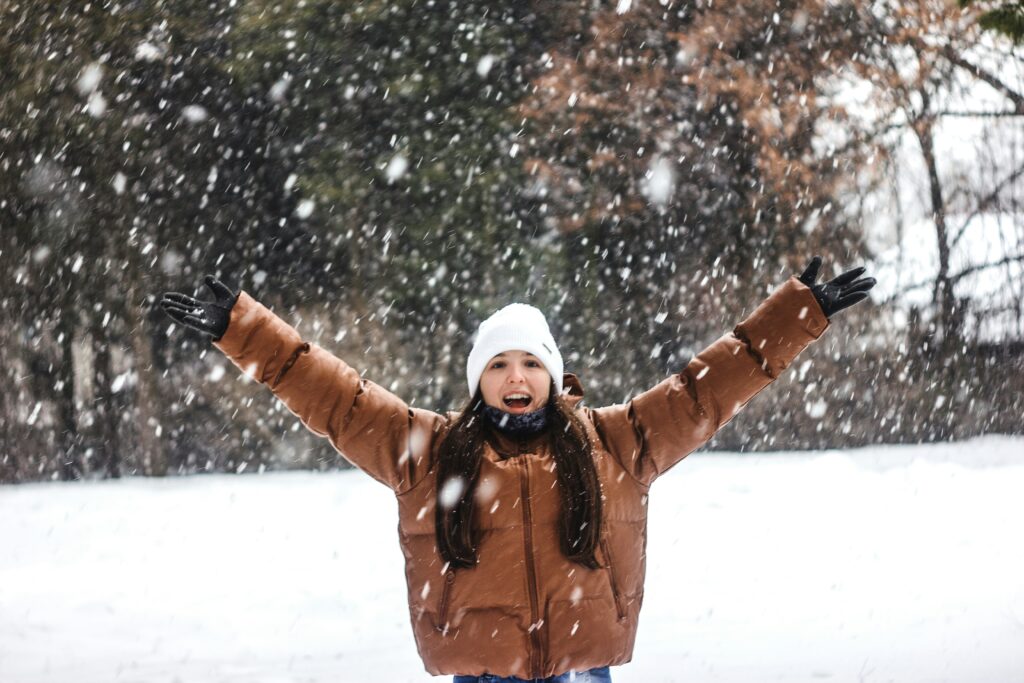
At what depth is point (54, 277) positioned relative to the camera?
743cm

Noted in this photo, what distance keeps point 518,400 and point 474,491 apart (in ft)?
0.78

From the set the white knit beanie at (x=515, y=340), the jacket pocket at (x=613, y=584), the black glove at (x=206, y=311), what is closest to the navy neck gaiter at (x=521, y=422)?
the white knit beanie at (x=515, y=340)

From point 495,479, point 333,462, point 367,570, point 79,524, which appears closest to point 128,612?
point 367,570

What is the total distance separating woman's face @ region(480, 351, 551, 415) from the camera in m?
2.11

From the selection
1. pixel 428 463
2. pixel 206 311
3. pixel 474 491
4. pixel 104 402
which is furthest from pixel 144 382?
pixel 474 491

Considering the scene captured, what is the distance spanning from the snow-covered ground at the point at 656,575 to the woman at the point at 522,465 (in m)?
1.99

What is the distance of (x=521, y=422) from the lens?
6.95ft

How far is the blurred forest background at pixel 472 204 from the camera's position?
24.5 ft

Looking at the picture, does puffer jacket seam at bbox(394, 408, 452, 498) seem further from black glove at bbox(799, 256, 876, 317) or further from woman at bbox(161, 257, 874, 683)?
black glove at bbox(799, 256, 876, 317)

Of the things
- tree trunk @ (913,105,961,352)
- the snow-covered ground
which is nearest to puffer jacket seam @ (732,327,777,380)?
the snow-covered ground

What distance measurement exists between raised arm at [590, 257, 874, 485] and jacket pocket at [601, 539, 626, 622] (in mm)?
190

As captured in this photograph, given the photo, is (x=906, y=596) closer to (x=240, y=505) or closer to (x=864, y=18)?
(x=240, y=505)

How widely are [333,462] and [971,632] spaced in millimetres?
4991

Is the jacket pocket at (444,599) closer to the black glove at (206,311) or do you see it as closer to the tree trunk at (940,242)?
the black glove at (206,311)
